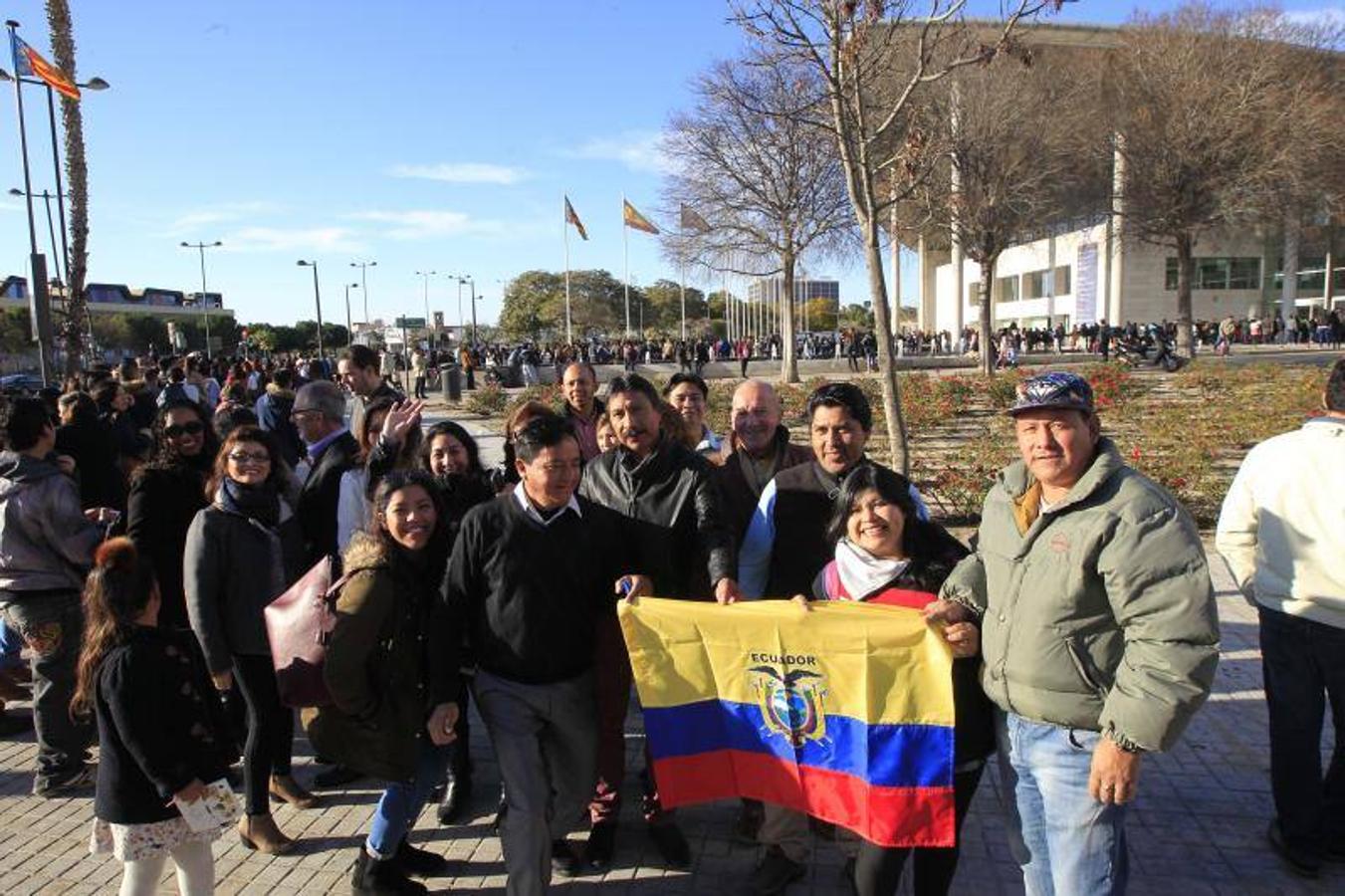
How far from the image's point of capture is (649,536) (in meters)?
3.39

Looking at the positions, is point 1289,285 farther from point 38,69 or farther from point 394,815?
point 394,815

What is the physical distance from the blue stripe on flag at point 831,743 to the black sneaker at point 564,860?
809 millimetres

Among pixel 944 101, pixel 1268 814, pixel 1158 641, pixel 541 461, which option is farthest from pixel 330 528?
pixel 944 101

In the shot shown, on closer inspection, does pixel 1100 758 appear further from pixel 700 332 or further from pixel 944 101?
pixel 700 332

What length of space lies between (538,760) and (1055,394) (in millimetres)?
2142

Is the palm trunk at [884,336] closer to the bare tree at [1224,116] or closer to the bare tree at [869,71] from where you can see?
the bare tree at [869,71]

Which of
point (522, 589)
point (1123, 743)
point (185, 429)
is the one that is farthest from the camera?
point (185, 429)

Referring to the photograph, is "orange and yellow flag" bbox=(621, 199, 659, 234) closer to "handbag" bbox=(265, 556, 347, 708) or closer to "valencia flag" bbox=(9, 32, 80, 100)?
"valencia flag" bbox=(9, 32, 80, 100)

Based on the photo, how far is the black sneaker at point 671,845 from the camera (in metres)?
3.49

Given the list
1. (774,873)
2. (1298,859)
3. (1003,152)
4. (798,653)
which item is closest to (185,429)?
(798,653)

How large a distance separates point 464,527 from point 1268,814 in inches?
147

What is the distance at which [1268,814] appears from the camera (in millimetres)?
3705

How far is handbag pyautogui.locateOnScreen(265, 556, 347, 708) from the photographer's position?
3137mm

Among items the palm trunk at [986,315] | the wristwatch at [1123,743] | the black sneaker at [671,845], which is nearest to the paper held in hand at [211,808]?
the black sneaker at [671,845]
